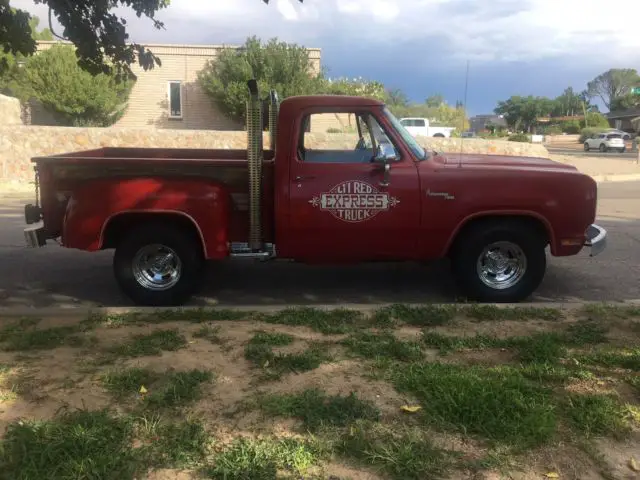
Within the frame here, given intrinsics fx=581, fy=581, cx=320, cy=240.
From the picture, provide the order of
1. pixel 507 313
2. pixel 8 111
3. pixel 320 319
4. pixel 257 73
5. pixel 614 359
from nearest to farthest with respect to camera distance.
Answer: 1. pixel 614 359
2. pixel 320 319
3. pixel 507 313
4. pixel 8 111
5. pixel 257 73

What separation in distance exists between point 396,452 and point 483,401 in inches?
27.4

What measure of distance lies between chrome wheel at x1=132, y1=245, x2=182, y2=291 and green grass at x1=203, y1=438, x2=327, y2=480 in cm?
284

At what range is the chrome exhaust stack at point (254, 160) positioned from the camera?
5.28 meters

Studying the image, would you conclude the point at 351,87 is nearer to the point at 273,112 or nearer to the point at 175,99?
the point at 175,99

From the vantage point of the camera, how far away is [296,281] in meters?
6.66

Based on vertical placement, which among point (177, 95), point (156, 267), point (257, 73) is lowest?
point (156, 267)

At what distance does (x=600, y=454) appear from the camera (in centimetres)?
290

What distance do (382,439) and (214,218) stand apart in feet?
9.66

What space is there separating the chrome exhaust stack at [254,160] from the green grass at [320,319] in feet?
2.92

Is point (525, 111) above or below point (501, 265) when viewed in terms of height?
above

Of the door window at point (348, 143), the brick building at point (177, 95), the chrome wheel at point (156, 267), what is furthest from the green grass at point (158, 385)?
the brick building at point (177, 95)

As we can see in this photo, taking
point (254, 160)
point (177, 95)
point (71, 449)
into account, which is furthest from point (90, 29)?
point (177, 95)

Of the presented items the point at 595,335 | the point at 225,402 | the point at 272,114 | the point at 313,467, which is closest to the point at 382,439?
the point at 313,467

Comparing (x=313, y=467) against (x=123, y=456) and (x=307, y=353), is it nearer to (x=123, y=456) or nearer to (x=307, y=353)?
(x=123, y=456)
